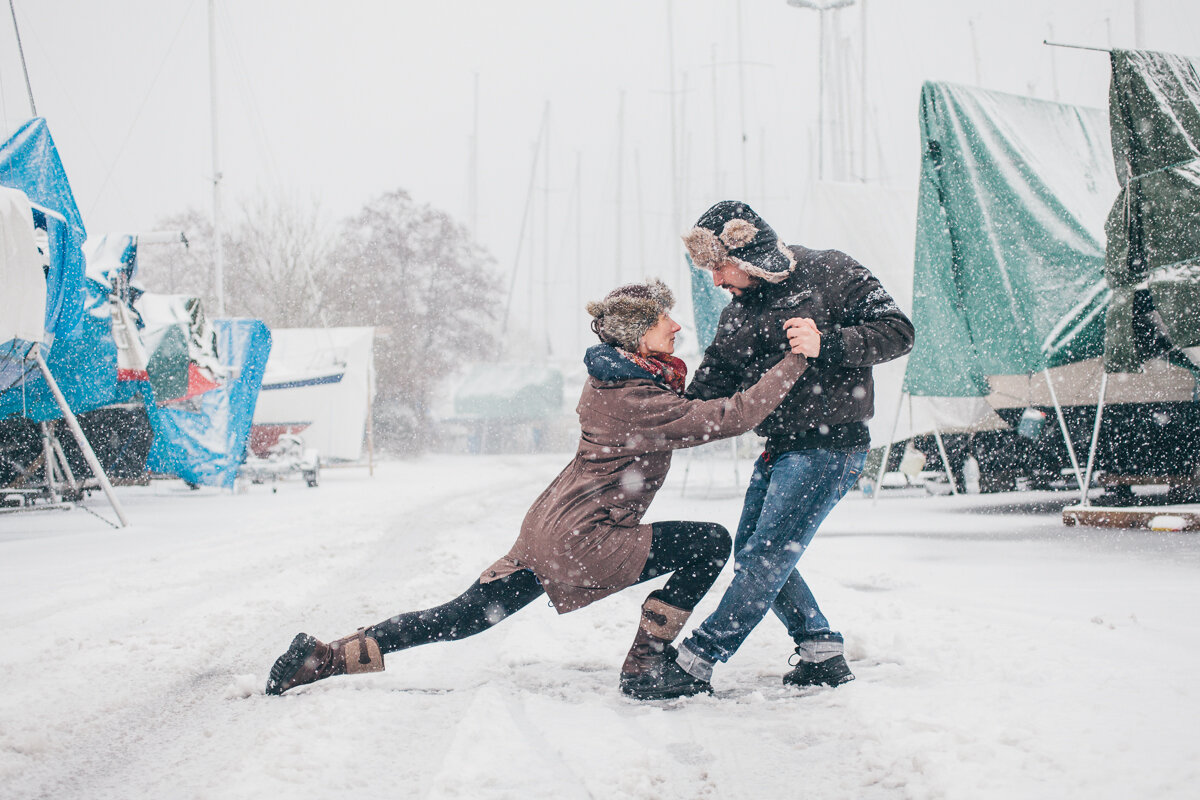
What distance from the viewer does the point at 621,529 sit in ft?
9.02

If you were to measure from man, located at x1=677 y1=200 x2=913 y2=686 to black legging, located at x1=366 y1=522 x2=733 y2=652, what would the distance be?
0.35ft

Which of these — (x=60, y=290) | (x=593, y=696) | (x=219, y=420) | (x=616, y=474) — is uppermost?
(x=60, y=290)

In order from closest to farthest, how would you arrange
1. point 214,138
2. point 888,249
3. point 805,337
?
point 805,337, point 888,249, point 214,138

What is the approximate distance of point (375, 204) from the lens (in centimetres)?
4459

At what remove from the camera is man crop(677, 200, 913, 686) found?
2801 mm

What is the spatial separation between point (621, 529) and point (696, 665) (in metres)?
0.53

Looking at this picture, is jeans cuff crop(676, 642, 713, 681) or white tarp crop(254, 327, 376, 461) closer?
jeans cuff crop(676, 642, 713, 681)

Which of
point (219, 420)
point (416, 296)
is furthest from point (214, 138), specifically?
point (416, 296)

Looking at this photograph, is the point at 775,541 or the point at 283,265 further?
the point at 283,265

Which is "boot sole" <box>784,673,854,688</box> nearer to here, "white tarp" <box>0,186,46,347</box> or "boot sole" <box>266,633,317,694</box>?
"boot sole" <box>266,633,317,694</box>

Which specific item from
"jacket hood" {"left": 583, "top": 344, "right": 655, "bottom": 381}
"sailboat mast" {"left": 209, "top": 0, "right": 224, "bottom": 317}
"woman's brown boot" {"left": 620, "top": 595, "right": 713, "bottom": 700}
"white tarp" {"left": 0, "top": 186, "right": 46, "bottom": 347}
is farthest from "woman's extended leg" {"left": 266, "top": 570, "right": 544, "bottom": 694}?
"sailboat mast" {"left": 209, "top": 0, "right": 224, "bottom": 317}

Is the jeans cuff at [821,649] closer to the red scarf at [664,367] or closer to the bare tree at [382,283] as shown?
the red scarf at [664,367]

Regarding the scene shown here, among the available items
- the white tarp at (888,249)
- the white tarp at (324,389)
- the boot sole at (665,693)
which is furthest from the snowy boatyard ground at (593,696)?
the white tarp at (324,389)

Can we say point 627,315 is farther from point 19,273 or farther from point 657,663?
point 19,273
